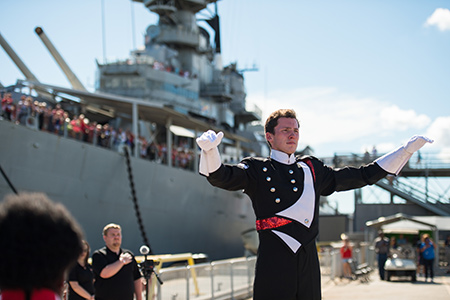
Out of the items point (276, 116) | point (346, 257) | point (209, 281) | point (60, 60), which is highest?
point (60, 60)

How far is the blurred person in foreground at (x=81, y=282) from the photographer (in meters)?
5.45

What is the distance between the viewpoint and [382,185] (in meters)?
30.0

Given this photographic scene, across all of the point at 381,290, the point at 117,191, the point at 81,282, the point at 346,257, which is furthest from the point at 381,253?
the point at 81,282

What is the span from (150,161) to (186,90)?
9.30m

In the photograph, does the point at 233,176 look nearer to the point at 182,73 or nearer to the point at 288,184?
the point at 288,184

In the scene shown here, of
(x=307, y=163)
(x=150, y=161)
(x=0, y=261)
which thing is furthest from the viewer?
(x=150, y=161)

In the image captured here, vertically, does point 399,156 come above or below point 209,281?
above

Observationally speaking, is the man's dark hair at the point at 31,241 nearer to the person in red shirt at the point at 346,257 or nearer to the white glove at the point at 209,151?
the white glove at the point at 209,151

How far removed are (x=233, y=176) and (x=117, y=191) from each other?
584 inches

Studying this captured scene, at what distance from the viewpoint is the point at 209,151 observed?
344 centimetres

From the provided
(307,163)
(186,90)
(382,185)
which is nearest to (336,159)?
(382,185)

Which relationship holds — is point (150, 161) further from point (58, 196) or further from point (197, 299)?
point (197, 299)

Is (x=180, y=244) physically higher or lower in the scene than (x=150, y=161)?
lower

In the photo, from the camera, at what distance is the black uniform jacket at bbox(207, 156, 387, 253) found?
3.65m
